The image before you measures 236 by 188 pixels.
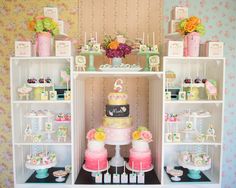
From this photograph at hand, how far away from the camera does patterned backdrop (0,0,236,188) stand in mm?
2635

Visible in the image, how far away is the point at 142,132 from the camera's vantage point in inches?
87.4

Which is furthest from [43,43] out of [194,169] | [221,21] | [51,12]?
[221,21]

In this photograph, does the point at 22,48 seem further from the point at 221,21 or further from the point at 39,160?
the point at 221,21

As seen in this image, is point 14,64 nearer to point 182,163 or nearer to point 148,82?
point 148,82

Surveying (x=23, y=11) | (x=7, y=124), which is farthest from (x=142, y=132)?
(x=23, y=11)

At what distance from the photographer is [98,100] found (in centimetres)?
269

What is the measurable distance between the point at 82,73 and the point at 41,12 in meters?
1.02

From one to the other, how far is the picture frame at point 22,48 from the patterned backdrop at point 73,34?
65cm

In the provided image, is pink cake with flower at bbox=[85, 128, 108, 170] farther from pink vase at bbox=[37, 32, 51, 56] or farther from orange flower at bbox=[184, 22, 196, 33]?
orange flower at bbox=[184, 22, 196, 33]

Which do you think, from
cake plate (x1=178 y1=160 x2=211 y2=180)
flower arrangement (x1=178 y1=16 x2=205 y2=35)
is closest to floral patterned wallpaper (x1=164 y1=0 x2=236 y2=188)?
flower arrangement (x1=178 y1=16 x2=205 y2=35)

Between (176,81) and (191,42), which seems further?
(176,81)

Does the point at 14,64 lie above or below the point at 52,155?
above

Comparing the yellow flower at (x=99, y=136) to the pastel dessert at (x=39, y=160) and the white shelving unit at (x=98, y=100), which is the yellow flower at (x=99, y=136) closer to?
the white shelving unit at (x=98, y=100)

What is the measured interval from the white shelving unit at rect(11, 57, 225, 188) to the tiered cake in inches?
9.6
